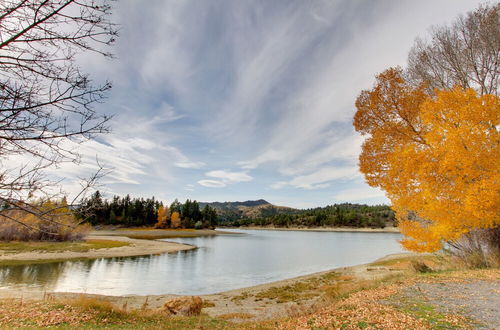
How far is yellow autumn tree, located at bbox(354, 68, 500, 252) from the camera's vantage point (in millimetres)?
10016

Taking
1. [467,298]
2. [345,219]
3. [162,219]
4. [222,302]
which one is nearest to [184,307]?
[222,302]

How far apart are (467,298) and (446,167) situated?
4748 mm

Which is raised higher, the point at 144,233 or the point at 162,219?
the point at 162,219

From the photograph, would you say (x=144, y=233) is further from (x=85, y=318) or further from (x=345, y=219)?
(x=345, y=219)

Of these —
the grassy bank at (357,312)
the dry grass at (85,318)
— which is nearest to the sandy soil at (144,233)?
the dry grass at (85,318)

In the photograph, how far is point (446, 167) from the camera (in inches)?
406

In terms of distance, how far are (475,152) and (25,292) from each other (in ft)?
85.3

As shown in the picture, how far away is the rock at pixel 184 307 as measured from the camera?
11805 mm

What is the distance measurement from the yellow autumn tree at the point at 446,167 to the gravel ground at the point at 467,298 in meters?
1.98

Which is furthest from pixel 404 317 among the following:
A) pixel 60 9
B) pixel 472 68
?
pixel 472 68

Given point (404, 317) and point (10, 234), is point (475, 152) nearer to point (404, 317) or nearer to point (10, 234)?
point (404, 317)

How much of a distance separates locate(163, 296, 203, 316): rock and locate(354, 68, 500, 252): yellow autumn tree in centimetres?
1038

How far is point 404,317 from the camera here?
694 cm

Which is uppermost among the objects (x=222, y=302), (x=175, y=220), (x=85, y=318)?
(x=175, y=220)
